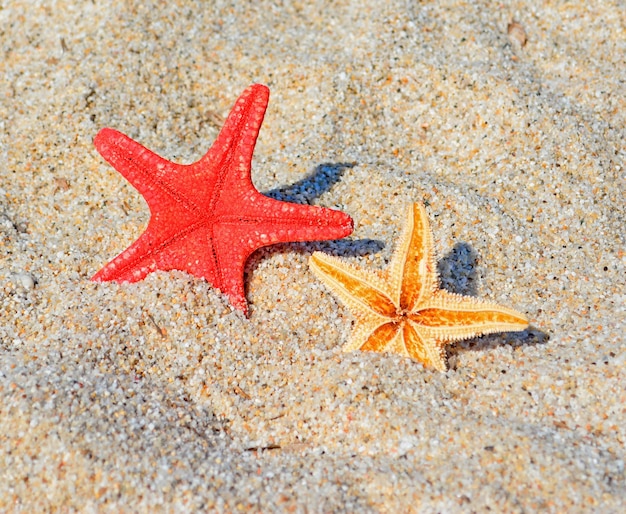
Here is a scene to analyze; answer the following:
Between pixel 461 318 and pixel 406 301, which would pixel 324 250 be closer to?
pixel 406 301

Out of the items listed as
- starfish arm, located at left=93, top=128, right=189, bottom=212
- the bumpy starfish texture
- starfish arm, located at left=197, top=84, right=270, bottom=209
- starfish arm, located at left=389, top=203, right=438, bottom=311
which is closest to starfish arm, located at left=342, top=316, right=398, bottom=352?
the bumpy starfish texture

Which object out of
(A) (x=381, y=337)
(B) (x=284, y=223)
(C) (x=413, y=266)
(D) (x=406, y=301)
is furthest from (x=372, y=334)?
Answer: (B) (x=284, y=223)

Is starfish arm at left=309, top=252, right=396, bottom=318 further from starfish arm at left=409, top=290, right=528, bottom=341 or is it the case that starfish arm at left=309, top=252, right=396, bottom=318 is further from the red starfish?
the red starfish

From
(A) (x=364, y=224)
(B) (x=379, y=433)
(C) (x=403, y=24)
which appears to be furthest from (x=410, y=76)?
(B) (x=379, y=433)

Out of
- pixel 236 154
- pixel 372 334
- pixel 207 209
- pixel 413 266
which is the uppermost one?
pixel 236 154

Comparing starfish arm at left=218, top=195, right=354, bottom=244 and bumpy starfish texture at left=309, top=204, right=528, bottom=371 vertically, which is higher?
starfish arm at left=218, top=195, right=354, bottom=244

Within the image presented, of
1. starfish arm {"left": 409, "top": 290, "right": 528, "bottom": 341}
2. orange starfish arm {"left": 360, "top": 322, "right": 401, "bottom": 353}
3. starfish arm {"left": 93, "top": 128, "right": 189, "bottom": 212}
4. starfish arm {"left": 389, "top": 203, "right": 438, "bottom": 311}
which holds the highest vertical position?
starfish arm {"left": 93, "top": 128, "right": 189, "bottom": 212}
